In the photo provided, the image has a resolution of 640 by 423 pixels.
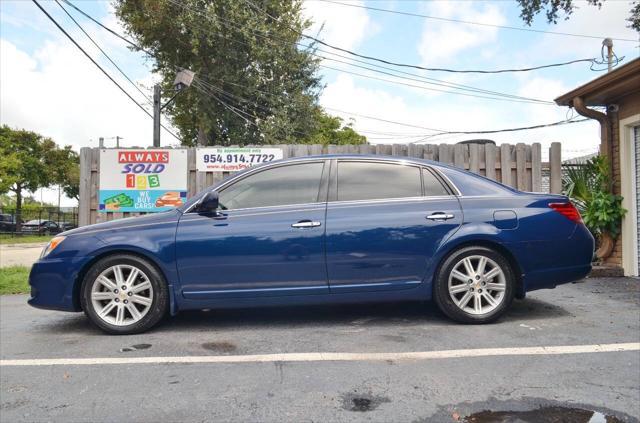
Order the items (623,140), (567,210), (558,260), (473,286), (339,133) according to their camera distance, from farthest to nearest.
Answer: (339,133)
(623,140)
(567,210)
(558,260)
(473,286)

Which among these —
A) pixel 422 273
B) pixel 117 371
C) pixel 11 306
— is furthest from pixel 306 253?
pixel 11 306

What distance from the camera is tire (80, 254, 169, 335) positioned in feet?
14.2

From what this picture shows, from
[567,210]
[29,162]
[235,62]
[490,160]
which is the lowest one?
[567,210]

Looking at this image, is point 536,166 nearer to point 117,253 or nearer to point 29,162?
point 117,253

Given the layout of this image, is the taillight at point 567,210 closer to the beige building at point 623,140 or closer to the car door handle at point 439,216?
the car door handle at point 439,216

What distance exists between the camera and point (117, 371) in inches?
137

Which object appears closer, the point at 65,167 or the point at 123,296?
the point at 123,296

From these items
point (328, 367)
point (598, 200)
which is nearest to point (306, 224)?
point (328, 367)

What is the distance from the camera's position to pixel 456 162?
26.4 ft

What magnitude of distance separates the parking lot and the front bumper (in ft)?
1.05

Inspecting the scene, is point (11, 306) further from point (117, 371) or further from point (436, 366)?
point (436, 366)

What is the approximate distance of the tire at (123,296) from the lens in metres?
4.34

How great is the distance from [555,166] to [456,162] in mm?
1591

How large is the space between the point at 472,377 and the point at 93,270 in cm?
319
